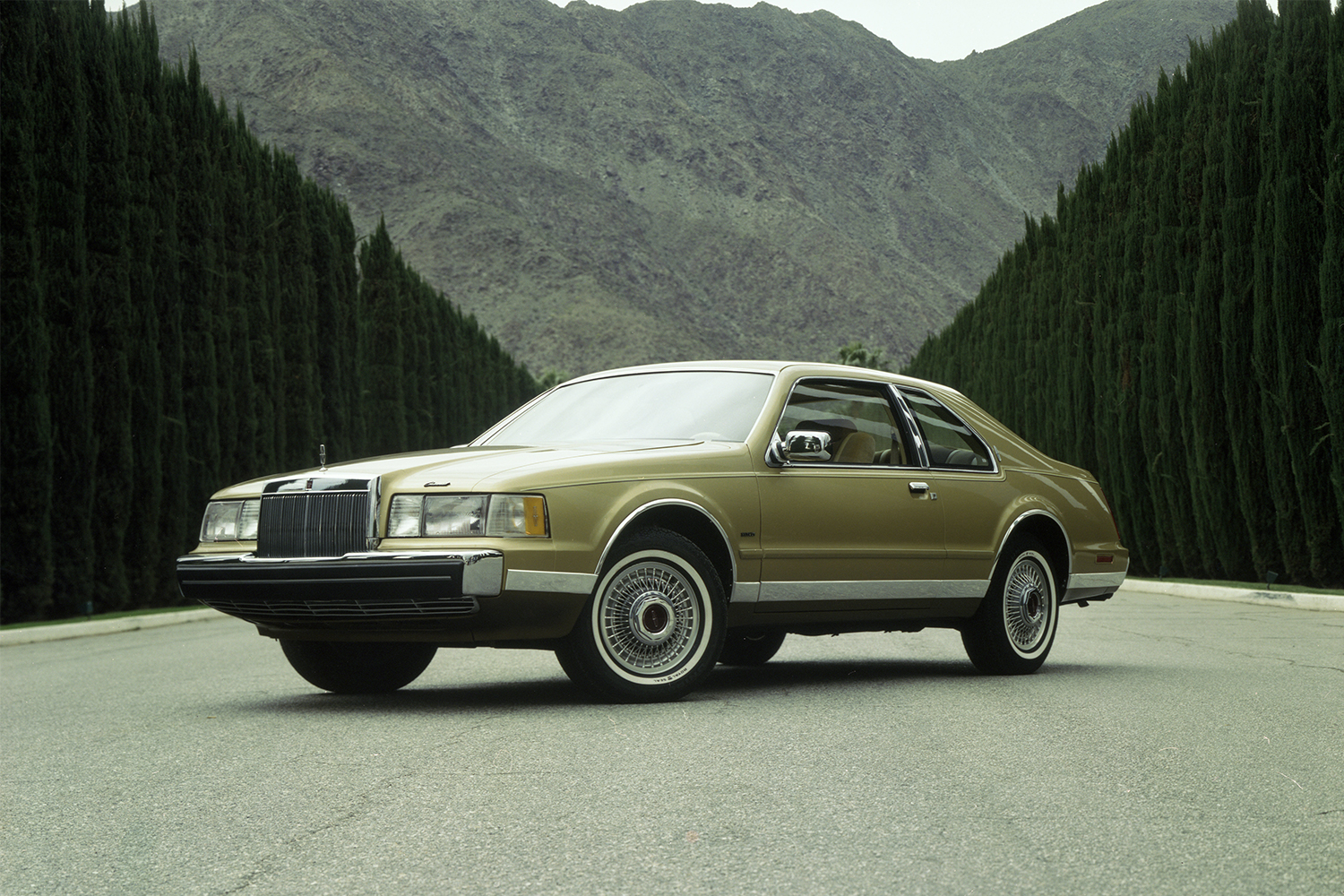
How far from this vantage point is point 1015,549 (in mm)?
9273

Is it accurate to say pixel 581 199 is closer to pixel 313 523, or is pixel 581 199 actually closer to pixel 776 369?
pixel 776 369

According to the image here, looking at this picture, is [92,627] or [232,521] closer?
[232,521]

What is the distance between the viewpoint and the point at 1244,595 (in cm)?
1661

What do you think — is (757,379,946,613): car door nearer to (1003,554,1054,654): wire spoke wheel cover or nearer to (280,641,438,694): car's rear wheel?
(1003,554,1054,654): wire spoke wheel cover

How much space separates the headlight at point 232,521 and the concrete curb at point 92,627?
23.3 ft

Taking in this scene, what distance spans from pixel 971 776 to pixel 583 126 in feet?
610

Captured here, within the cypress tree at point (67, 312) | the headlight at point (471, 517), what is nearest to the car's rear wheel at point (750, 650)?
the headlight at point (471, 517)

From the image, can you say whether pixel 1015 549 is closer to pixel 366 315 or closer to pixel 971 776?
pixel 971 776

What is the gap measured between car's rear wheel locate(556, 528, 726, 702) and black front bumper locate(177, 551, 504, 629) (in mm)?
607

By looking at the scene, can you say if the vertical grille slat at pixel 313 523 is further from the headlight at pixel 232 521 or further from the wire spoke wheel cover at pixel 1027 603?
the wire spoke wheel cover at pixel 1027 603

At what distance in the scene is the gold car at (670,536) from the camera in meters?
6.93

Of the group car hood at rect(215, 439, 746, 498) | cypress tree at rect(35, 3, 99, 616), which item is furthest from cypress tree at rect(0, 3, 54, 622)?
car hood at rect(215, 439, 746, 498)

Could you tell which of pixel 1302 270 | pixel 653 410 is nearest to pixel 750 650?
pixel 653 410

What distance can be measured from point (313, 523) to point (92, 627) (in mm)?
8672
